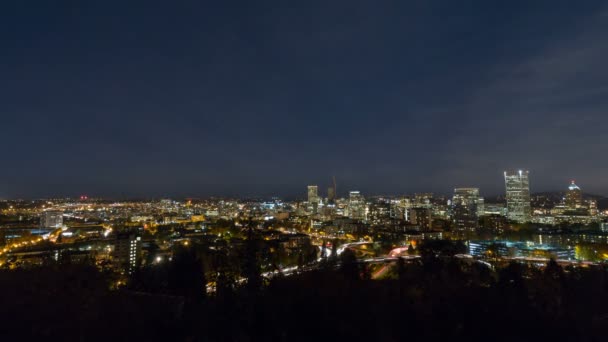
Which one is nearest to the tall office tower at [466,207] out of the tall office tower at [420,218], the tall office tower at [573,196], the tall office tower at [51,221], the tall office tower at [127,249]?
the tall office tower at [420,218]

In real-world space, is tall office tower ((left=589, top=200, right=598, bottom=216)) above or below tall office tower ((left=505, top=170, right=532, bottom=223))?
below

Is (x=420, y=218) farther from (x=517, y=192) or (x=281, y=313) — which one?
(x=281, y=313)

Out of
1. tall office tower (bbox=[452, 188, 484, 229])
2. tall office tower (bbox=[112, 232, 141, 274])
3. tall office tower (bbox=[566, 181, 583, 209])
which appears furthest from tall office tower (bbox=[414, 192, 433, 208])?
tall office tower (bbox=[112, 232, 141, 274])

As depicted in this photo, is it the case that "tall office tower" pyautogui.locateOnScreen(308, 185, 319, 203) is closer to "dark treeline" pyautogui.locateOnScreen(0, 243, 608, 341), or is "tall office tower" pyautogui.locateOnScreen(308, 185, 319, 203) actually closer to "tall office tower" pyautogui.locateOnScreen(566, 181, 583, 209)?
"tall office tower" pyautogui.locateOnScreen(566, 181, 583, 209)

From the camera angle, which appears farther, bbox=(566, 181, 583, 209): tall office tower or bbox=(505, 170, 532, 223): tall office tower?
bbox=(566, 181, 583, 209): tall office tower

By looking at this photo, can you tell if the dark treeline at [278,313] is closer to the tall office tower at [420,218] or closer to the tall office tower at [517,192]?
the tall office tower at [420,218]
